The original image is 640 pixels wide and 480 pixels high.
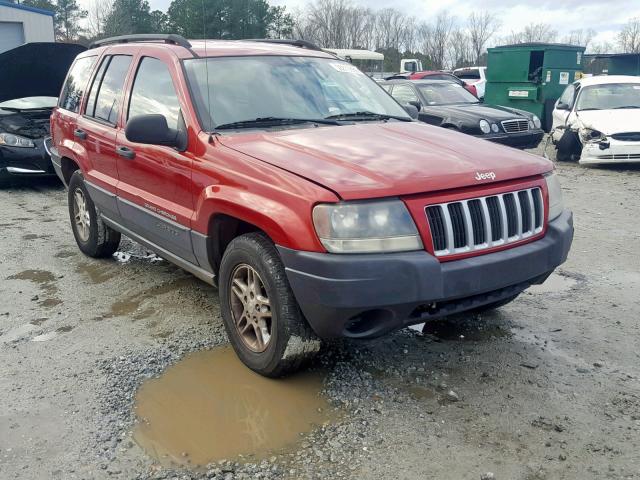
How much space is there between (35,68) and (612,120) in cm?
950

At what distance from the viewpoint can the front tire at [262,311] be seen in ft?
10.8

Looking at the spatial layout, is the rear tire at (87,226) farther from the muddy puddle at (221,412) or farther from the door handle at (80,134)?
the muddy puddle at (221,412)

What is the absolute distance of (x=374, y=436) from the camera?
3.05 metres

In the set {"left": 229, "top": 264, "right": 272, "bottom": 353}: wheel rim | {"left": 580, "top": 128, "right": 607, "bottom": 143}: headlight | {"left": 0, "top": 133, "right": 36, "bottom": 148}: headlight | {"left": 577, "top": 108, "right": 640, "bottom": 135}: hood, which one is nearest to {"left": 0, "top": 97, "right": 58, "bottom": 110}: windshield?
{"left": 0, "top": 133, "right": 36, "bottom": 148}: headlight

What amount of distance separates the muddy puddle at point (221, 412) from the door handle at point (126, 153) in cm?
157

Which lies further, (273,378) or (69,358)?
(69,358)

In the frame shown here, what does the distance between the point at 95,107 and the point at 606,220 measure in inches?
221

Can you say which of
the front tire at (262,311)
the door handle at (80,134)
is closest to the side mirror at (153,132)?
the front tire at (262,311)

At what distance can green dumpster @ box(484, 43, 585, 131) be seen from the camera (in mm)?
17766

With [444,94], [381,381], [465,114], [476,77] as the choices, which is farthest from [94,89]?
[476,77]

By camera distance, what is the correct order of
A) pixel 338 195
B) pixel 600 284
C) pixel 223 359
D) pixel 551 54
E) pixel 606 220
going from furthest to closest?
pixel 551 54 < pixel 606 220 < pixel 600 284 < pixel 223 359 < pixel 338 195

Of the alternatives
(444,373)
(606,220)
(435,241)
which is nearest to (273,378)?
(444,373)

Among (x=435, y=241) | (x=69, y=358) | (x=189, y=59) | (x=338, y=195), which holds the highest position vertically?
(x=189, y=59)

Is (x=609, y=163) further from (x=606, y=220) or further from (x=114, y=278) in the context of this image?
(x=114, y=278)
